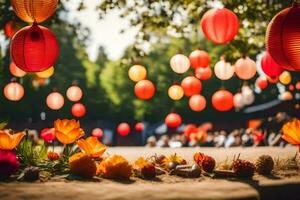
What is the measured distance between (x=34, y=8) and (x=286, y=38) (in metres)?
3.24

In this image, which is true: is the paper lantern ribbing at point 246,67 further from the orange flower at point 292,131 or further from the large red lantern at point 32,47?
the large red lantern at point 32,47

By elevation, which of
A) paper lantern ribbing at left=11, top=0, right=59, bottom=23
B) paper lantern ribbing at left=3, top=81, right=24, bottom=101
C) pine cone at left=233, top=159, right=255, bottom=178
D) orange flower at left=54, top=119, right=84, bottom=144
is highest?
paper lantern ribbing at left=11, top=0, right=59, bottom=23

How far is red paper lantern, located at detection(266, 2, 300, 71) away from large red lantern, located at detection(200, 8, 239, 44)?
1932 mm

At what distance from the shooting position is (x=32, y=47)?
5.44 meters

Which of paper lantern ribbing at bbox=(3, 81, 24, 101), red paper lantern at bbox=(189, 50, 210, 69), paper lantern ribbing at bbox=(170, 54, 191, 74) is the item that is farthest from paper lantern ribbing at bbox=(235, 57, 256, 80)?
paper lantern ribbing at bbox=(3, 81, 24, 101)

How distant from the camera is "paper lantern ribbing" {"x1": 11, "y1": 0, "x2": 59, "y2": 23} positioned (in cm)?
535

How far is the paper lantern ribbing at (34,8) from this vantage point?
5.35 meters

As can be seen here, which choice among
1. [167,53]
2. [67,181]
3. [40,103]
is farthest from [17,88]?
[167,53]

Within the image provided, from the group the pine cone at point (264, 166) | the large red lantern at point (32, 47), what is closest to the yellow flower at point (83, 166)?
the pine cone at point (264, 166)

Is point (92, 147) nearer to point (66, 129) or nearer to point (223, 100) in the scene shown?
point (66, 129)

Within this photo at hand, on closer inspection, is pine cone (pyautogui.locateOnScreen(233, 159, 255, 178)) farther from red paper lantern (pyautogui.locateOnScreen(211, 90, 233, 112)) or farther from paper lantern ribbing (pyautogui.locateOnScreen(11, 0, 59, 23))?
red paper lantern (pyautogui.locateOnScreen(211, 90, 233, 112))

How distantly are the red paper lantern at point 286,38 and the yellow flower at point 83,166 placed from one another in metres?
2.51

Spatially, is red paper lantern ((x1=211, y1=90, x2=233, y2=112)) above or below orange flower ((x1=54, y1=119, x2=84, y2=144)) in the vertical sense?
above

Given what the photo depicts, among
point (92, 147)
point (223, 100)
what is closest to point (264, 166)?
point (92, 147)
